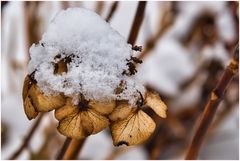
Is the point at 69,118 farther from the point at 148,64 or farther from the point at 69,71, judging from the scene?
the point at 148,64

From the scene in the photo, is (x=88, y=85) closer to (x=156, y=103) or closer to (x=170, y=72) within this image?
(x=156, y=103)

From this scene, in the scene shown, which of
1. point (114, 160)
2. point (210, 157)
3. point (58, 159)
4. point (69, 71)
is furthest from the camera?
point (210, 157)

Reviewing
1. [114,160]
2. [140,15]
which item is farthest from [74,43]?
[114,160]

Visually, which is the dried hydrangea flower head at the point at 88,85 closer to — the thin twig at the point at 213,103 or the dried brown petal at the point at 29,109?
the dried brown petal at the point at 29,109

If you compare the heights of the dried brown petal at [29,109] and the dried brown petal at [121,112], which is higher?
the dried brown petal at [121,112]

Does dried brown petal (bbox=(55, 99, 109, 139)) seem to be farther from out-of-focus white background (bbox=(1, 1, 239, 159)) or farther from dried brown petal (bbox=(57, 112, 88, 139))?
out-of-focus white background (bbox=(1, 1, 239, 159))

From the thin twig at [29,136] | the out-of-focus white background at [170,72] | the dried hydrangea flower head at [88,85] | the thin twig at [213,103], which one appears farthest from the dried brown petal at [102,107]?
the out-of-focus white background at [170,72]

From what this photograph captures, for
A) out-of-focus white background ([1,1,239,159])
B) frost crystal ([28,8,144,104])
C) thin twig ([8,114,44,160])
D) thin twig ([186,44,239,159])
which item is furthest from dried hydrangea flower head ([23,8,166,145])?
out-of-focus white background ([1,1,239,159])
